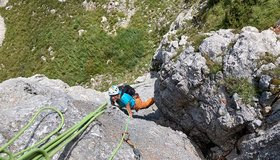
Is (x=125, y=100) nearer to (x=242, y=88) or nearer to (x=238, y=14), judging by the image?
(x=238, y=14)

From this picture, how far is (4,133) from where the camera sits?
1243cm

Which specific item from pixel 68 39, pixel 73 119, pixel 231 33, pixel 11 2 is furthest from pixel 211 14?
pixel 11 2

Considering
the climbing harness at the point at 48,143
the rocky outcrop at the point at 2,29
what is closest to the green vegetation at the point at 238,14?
the climbing harness at the point at 48,143

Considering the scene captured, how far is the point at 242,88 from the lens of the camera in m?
14.4

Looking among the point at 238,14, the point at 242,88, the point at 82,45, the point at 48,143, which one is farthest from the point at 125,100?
the point at 82,45

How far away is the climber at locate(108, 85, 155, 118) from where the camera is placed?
20.2 metres

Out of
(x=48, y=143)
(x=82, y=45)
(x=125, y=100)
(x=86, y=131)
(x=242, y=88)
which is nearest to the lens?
(x=48, y=143)

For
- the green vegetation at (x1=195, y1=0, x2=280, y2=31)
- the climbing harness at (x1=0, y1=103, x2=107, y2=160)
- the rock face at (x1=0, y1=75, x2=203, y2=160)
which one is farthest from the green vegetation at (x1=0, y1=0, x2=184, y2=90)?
the climbing harness at (x1=0, y1=103, x2=107, y2=160)

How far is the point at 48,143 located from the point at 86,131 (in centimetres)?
220

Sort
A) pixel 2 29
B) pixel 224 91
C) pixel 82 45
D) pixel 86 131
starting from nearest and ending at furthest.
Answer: pixel 86 131, pixel 224 91, pixel 82 45, pixel 2 29

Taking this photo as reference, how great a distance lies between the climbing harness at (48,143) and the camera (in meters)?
10.0

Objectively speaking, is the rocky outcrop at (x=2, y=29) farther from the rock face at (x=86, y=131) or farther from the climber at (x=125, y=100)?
the rock face at (x=86, y=131)

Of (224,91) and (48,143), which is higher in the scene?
(48,143)

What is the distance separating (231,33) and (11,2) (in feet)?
118
